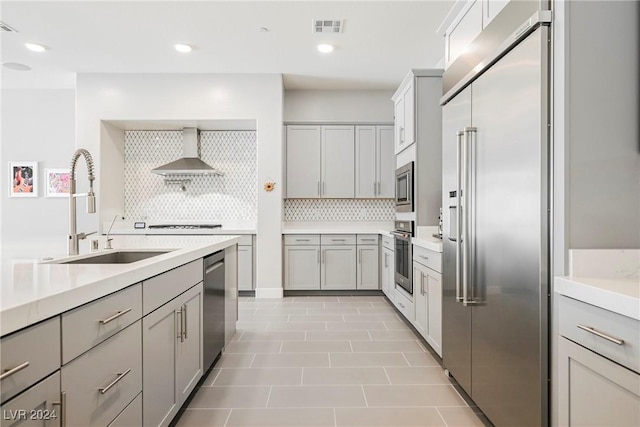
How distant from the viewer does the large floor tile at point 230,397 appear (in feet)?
6.79

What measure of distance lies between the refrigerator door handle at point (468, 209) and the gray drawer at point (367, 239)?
2954mm

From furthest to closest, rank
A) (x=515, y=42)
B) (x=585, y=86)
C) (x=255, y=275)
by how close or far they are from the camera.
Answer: (x=255, y=275) < (x=515, y=42) < (x=585, y=86)

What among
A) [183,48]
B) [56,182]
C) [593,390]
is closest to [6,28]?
[183,48]

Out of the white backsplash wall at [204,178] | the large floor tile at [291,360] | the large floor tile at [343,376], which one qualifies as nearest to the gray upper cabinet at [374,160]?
the white backsplash wall at [204,178]

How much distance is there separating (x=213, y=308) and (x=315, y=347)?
98 centimetres

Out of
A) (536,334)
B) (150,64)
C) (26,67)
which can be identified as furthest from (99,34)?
(536,334)

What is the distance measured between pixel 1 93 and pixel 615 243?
7428 millimetres

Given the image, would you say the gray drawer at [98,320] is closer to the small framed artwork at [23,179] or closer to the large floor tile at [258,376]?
the large floor tile at [258,376]

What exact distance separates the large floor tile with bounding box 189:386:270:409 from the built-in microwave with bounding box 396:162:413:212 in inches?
86.1

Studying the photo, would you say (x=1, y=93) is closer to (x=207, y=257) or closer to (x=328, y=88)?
(x=328, y=88)

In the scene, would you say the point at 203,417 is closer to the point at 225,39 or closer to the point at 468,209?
the point at 468,209

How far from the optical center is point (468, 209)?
1.93m

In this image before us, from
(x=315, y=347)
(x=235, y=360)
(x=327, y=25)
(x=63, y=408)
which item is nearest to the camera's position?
(x=63, y=408)

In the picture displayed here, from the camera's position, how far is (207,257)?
2344mm
